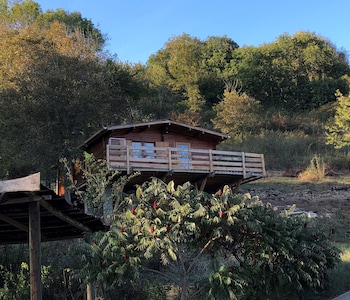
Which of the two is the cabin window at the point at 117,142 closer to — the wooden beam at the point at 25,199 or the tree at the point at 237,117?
the wooden beam at the point at 25,199

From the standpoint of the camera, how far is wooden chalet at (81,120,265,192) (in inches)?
707

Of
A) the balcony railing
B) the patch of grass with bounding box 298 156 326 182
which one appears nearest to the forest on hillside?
the patch of grass with bounding box 298 156 326 182

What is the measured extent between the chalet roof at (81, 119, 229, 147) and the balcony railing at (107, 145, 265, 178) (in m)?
1.09

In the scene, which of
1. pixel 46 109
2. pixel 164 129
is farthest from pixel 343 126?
pixel 46 109

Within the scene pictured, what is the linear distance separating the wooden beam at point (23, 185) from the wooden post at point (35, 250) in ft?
2.37

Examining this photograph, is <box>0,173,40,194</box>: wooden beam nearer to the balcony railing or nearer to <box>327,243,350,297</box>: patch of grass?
<box>327,243,350,297</box>: patch of grass

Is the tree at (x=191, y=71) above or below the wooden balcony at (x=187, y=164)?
above

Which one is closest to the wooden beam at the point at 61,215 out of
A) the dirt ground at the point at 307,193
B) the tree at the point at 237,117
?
the dirt ground at the point at 307,193

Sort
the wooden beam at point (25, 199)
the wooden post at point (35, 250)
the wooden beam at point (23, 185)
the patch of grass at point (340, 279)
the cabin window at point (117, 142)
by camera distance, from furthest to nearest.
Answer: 1. the cabin window at point (117, 142)
2. the patch of grass at point (340, 279)
3. the wooden post at point (35, 250)
4. the wooden beam at point (25, 199)
5. the wooden beam at point (23, 185)

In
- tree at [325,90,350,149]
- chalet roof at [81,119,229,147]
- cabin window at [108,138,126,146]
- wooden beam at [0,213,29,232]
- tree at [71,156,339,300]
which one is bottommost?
tree at [71,156,339,300]

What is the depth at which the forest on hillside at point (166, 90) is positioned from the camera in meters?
19.5

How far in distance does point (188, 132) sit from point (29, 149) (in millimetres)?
7214

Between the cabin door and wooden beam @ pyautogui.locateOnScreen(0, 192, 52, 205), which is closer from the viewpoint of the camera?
wooden beam @ pyautogui.locateOnScreen(0, 192, 52, 205)

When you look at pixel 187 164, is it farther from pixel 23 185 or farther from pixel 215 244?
pixel 23 185
